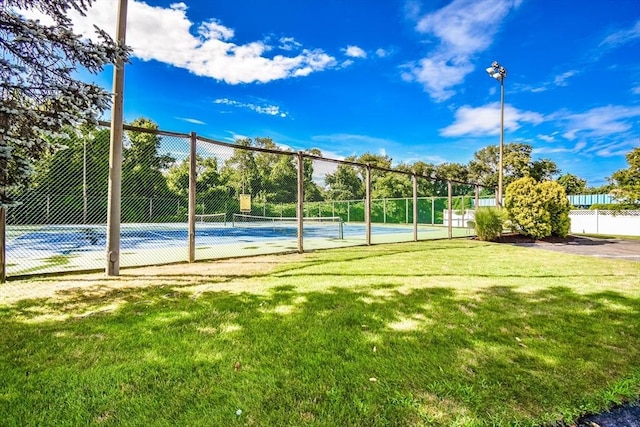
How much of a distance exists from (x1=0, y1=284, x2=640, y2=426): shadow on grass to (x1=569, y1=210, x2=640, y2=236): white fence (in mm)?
16043

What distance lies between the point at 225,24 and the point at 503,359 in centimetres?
1571

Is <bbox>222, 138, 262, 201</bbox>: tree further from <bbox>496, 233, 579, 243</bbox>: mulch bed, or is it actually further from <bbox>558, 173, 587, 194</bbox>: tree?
<bbox>558, 173, 587, 194</bbox>: tree

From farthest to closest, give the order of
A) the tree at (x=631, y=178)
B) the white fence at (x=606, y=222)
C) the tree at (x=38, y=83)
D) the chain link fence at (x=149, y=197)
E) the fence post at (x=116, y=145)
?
the white fence at (x=606, y=222)
the tree at (x=631, y=178)
the chain link fence at (x=149, y=197)
the fence post at (x=116, y=145)
the tree at (x=38, y=83)

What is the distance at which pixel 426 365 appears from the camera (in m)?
2.02

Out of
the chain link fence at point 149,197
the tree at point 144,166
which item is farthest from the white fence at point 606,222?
the tree at point 144,166

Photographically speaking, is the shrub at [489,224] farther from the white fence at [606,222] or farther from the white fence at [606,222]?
the white fence at [606,222]

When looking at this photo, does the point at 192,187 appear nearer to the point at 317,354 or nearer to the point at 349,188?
the point at 317,354

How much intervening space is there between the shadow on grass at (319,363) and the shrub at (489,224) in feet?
26.2

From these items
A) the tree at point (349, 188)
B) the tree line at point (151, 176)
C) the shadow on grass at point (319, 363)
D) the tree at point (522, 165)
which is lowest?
the shadow on grass at point (319, 363)

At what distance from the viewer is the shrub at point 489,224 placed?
10.8m

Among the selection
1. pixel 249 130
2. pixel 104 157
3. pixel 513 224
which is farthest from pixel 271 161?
pixel 249 130

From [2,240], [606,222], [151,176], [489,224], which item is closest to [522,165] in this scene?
[606,222]

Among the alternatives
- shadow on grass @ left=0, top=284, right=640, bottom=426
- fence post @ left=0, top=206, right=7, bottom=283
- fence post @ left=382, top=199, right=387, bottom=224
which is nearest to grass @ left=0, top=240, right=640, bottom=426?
shadow on grass @ left=0, top=284, right=640, bottom=426

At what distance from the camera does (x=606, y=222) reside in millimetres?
15461
